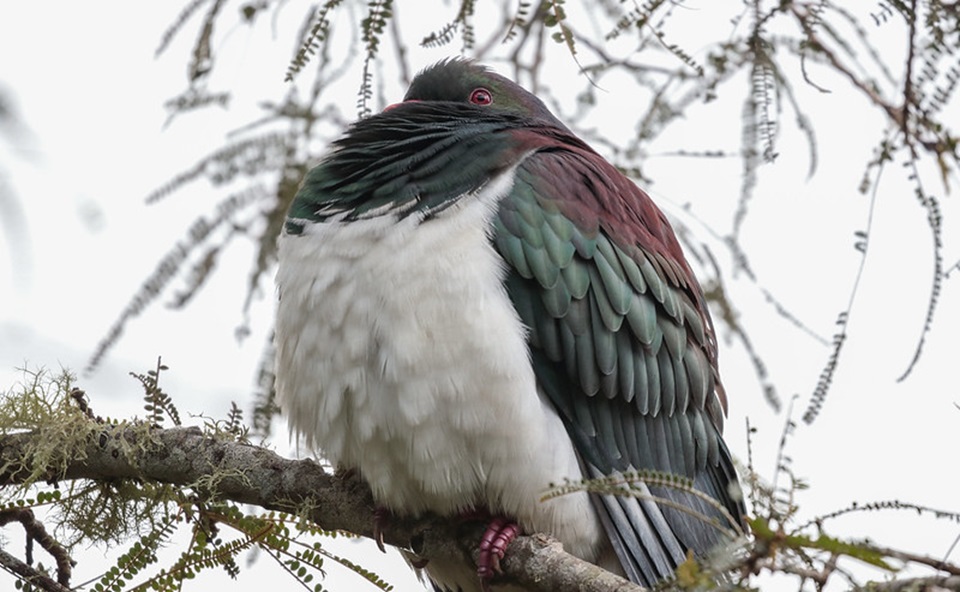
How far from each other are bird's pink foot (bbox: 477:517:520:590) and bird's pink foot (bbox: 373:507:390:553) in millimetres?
271

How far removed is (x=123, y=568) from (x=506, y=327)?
1.00m

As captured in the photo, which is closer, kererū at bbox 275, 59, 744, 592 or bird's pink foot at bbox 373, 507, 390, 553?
kererū at bbox 275, 59, 744, 592

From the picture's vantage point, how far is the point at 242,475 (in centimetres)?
306

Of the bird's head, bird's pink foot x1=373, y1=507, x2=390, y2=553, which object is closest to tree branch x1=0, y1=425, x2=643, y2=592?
bird's pink foot x1=373, y1=507, x2=390, y2=553

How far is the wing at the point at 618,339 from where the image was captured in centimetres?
312

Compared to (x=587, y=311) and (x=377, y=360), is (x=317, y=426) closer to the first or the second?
(x=377, y=360)

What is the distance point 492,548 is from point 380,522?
1.07ft

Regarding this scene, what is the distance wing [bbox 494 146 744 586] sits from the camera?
10.2 feet

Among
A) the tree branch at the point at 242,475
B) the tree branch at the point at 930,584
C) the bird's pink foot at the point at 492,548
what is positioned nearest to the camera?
the tree branch at the point at 930,584

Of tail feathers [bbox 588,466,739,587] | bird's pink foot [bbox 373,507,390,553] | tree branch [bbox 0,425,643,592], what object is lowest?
tail feathers [bbox 588,466,739,587]

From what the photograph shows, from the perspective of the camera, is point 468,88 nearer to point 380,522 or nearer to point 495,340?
point 495,340

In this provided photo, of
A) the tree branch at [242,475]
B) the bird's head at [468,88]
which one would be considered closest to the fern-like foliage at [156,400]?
the tree branch at [242,475]

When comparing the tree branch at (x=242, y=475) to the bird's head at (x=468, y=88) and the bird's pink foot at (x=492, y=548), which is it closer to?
the bird's pink foot at (x=492, y=548)

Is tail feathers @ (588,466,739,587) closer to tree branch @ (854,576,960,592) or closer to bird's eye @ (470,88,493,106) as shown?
bird's eye @ (470,88,493,106)
